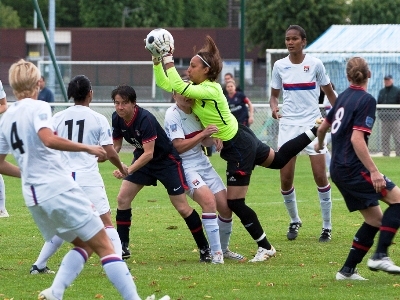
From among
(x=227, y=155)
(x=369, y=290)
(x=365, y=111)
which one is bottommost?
(x=369, y=290)

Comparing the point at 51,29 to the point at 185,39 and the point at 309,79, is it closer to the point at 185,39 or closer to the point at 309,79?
the point at 309,79

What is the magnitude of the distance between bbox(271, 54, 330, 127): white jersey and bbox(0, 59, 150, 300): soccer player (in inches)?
174

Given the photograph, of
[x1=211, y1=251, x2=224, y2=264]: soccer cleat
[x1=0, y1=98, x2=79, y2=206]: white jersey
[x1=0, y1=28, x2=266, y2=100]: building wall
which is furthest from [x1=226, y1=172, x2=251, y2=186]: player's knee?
[x1=0, y1=28, x2=266, y2=100]: building wall

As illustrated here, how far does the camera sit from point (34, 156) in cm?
624

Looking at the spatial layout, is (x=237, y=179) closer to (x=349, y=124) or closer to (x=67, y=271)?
(x=349, y=124)

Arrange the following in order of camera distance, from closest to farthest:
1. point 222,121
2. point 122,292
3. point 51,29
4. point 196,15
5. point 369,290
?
point 122,292 → point 369,290 → point 222,121 → point 51,29 → point 196,15

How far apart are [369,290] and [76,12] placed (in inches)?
3199

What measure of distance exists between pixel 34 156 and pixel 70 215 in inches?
18.3

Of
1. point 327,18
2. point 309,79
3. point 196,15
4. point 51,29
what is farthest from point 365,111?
point 196,15

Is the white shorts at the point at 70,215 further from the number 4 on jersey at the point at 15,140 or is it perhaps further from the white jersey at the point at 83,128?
the white jersey at the point at 83,128

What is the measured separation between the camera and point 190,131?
8969mm

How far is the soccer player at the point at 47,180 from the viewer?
619 centimetres

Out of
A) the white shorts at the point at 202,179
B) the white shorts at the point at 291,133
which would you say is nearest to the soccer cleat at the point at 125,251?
the white shorts at the point at 202,179

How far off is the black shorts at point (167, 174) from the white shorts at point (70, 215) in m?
2.56
